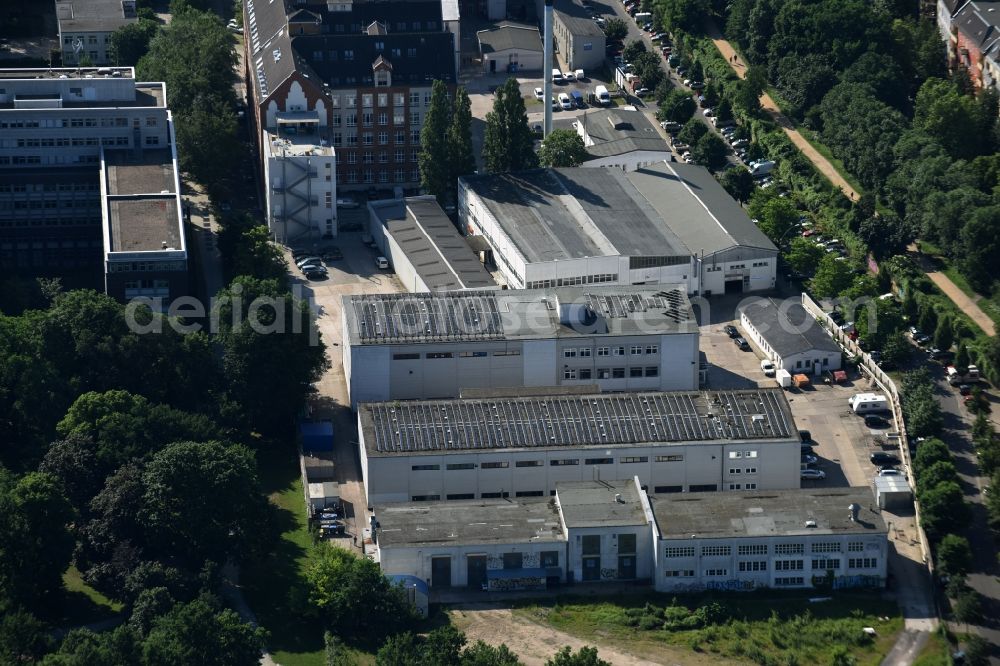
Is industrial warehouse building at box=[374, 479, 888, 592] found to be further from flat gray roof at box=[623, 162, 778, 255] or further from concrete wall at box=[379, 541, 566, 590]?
flat gray roof at box=[623, 162, 778, 255]

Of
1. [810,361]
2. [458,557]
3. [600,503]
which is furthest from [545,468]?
[810,361]

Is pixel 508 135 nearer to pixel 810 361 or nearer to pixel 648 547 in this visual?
pixel 810 361

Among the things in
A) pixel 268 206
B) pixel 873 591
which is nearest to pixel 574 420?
pixel 873 591

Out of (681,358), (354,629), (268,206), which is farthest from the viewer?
(268,206)

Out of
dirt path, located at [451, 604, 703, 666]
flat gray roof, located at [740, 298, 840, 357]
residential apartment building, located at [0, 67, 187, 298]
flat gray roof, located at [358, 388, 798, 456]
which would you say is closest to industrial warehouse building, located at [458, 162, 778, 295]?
flat gray roof, located at [740, 298, 840, 357]

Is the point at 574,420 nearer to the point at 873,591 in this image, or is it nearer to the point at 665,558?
the point at 665,558

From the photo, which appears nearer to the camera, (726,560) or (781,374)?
(726,560)

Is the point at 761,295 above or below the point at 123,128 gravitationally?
below
